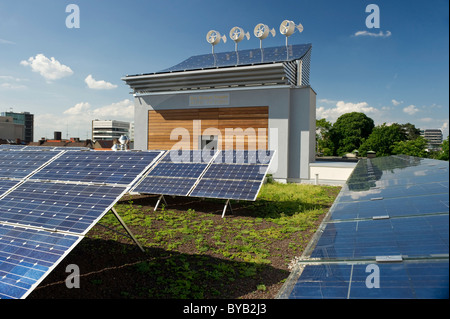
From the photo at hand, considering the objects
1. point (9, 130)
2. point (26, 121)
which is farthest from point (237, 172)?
point (26, 121)

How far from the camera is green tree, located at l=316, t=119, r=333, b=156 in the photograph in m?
71.8

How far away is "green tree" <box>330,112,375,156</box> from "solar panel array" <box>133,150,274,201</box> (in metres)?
60.9

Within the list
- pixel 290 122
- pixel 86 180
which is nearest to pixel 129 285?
pixel 86 180

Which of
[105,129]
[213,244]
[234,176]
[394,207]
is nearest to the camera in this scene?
[394,207]

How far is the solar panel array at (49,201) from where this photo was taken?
4.59 meters

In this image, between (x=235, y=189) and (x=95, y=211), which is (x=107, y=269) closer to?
(x=95, y=211)

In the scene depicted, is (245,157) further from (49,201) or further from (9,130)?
(9,130)

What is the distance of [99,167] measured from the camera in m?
8.33

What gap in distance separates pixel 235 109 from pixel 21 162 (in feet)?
52.0

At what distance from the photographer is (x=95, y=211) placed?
5.93m

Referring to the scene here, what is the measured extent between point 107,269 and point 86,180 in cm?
233

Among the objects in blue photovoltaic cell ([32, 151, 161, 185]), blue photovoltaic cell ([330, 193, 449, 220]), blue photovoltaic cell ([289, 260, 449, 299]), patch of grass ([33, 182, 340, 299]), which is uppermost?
blue photovoltaic cell ([32, 151, 161, 185])

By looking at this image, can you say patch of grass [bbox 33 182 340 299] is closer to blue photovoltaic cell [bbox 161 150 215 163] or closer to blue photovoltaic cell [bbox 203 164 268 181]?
blue photovoltaic cell [bbox 203 164 268 181]

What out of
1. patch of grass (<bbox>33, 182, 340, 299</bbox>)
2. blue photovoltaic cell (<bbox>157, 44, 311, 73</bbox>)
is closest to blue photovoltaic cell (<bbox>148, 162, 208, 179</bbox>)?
patch of grass (<bbox>33, 182, 340, 299</bbox>)
